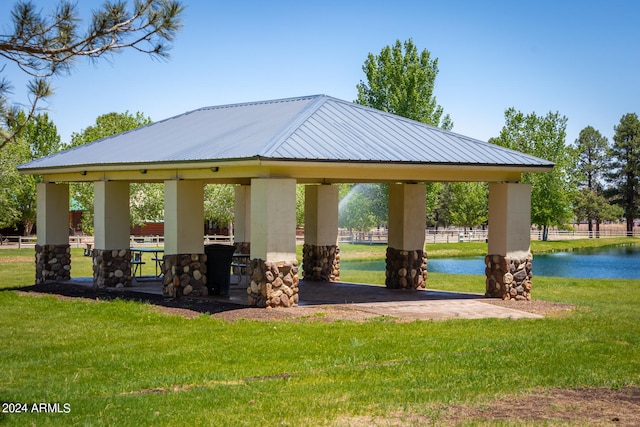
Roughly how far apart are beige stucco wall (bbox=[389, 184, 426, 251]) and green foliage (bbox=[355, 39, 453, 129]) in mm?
26370

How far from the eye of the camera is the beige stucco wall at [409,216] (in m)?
21.8

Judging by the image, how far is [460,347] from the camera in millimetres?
12414

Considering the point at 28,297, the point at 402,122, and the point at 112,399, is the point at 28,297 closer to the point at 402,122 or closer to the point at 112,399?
the point at 402,122

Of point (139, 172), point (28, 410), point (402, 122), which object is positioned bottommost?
point (28, 410)

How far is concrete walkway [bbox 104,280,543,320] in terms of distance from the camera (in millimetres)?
16442

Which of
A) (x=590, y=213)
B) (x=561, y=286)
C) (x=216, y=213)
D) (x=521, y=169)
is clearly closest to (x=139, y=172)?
(x=521, y=169)

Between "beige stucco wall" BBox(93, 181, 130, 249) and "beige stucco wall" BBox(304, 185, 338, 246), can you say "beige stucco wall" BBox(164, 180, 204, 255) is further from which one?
"beige stucco wall" BBox(304, 185, 338, 246)

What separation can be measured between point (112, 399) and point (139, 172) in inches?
424

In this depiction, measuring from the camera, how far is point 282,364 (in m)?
11.4

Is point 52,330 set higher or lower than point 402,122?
lower

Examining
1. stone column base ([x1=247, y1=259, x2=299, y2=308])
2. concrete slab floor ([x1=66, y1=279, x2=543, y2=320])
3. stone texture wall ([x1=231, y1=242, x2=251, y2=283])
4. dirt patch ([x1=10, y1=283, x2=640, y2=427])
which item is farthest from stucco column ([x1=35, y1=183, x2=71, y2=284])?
dirt patch ([x1=10, y1=283, x2=640, y2=427])

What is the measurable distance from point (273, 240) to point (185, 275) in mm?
3221

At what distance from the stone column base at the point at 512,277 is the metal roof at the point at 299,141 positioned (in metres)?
2.16

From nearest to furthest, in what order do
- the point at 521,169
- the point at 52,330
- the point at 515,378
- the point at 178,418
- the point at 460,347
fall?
the point at 178,418 < the point at 515,378 < the point at 460,347 < the point at 52,330 < the point at 521,169
